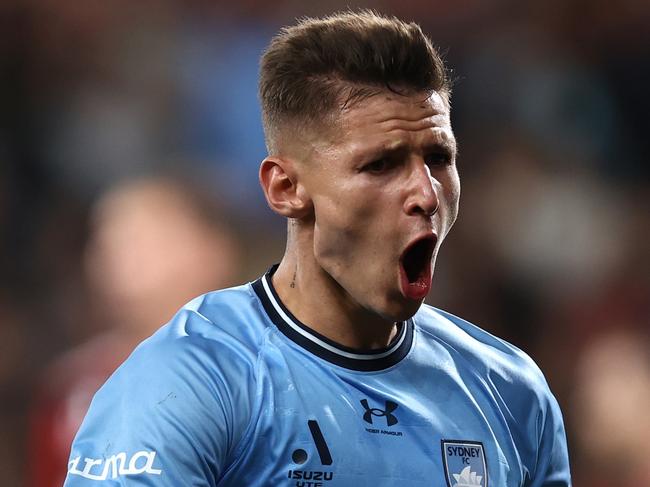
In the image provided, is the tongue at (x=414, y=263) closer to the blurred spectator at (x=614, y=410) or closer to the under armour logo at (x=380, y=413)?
the under armour logo at (x=380, y=413)

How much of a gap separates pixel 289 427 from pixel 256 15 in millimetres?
5811

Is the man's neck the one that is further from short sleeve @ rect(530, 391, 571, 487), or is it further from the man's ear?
short sleeve @ rect(530, 391, 571, 487)

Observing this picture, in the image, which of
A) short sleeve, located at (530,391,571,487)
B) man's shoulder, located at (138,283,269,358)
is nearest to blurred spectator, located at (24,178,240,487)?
man's shoulder, located at (138,283,269,358)

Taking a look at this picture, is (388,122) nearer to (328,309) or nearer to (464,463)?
(328,309)

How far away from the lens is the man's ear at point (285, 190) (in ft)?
11.1

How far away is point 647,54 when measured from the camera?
8.27 meters

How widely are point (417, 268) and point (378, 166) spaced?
0.31 meters

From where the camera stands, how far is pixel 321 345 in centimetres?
336

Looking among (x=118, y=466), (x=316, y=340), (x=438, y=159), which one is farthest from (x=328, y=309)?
(x=118, y=466)

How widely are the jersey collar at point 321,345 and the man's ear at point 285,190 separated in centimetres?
26

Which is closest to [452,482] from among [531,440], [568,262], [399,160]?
[531,440]

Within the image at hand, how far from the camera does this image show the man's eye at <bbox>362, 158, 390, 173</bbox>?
3.24 m

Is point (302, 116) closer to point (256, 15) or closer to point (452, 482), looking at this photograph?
point (452, 482)

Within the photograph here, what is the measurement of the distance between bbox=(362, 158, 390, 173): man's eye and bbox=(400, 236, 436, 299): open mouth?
23cm
